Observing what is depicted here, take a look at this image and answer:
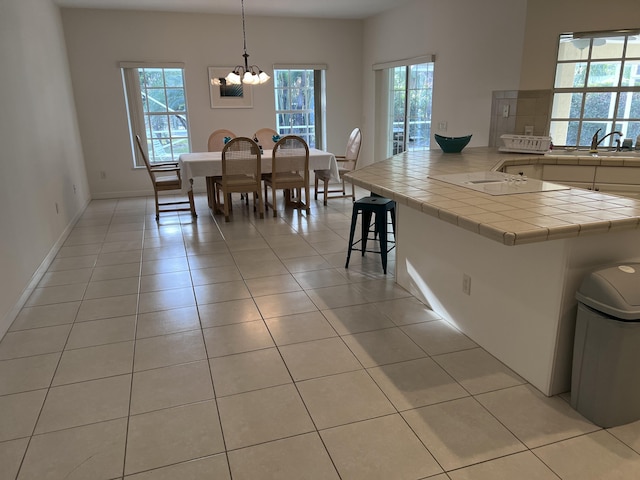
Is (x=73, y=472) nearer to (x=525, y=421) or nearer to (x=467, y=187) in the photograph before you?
(x=525, y=421)

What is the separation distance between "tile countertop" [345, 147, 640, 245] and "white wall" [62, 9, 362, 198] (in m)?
4.38

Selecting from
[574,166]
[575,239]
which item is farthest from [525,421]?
[574,166]

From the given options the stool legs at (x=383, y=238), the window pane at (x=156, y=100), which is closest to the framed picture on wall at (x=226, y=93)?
the window pane at (x=156, y=100)

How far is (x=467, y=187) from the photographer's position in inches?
95.7

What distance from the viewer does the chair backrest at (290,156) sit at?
5133 mm

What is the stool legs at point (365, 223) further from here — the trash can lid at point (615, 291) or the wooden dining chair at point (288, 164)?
the trash can lid at point (615, 291)

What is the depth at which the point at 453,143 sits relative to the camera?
12.7 ft

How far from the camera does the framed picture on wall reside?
657cm

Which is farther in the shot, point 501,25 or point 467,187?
point 501,25

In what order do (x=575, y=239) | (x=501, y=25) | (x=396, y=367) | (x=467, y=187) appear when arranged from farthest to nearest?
(x=501, y=25) < (x=467, y=187) < (x=396, y=367) < (x=575, y=239)

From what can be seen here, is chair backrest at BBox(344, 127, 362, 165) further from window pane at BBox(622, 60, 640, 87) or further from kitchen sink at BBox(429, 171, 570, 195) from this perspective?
kitchen sink at BBox(429, 171, 570, 195)

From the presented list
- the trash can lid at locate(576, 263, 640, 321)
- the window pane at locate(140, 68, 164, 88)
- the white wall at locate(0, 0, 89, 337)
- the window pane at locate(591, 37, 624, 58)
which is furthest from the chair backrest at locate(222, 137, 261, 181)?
the trash can lid at locate(576, 263, 640, 321)

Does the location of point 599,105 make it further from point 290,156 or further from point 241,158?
point 241,158

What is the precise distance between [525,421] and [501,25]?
380 cm
